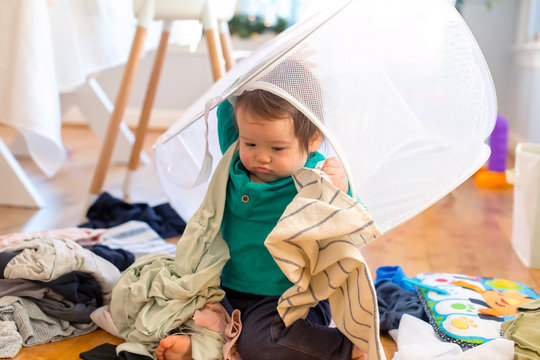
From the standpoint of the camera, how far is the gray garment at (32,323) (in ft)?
3.37

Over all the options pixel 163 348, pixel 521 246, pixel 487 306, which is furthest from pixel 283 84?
pixel 521 246

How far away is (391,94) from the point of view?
1.16 m

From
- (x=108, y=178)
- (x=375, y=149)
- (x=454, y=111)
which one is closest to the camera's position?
(x=454, y=111)

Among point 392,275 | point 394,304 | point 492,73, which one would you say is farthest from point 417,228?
point 492,73

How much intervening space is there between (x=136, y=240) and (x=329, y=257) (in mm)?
730

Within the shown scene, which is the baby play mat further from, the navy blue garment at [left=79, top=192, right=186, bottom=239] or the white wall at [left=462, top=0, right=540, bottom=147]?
the white wall at [left=462, top=0, right=540, bottom=147]

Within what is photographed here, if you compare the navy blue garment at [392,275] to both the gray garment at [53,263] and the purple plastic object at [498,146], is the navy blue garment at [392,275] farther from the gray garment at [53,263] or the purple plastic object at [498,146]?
the purple plastic object at [498,146]

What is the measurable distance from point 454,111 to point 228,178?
1.33 ft

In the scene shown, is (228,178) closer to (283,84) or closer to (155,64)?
(283,84)

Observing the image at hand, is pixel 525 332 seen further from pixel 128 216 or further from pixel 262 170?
pixel 128 216

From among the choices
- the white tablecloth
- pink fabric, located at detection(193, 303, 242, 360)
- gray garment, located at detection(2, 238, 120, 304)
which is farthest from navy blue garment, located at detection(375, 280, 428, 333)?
the white tablecloth

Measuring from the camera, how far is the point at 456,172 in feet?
3.58

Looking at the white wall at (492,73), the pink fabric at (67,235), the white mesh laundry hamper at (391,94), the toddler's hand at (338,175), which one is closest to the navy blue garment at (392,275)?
the white mesh laundry hamper at (391,94)

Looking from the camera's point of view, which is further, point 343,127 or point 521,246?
point 521,246
